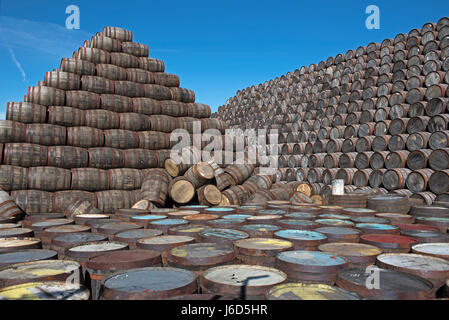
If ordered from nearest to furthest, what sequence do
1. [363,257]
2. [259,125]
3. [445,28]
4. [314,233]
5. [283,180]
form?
[363,257] < [314,233] < [445,28] < [283,180] < [259,125]

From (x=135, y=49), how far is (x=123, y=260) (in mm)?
Result: 10864

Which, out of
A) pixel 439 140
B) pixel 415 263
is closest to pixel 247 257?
pixel 415 263

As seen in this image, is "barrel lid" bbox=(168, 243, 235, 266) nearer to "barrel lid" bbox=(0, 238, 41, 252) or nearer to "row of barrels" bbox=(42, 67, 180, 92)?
"barrel lid" bbox=(0, 238, 41, 252)

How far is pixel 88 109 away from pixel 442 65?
11.6 m

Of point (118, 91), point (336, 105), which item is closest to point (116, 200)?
point (118, 91)

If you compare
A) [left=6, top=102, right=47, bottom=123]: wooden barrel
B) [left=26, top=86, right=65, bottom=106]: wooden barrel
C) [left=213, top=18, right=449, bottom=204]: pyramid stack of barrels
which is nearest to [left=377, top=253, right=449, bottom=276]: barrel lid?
[left=213, top=18, right=449, bottom=204]: pyramid stack of barrels

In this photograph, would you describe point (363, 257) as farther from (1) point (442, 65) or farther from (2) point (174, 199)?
(1) point (442, 65)

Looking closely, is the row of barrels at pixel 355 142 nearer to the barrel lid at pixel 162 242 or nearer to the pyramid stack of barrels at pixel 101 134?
the pyramid stack of barrels at pixel 101 134

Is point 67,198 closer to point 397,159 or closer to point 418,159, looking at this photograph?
point 397,159

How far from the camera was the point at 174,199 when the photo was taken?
27.2 ft

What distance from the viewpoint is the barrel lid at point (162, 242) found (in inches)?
135

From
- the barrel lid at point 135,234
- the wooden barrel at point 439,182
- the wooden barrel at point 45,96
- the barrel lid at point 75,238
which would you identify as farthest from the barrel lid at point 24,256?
the wooden barrel at point 439,182

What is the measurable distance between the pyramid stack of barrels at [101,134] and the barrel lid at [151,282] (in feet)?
18.0

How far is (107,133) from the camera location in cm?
941
